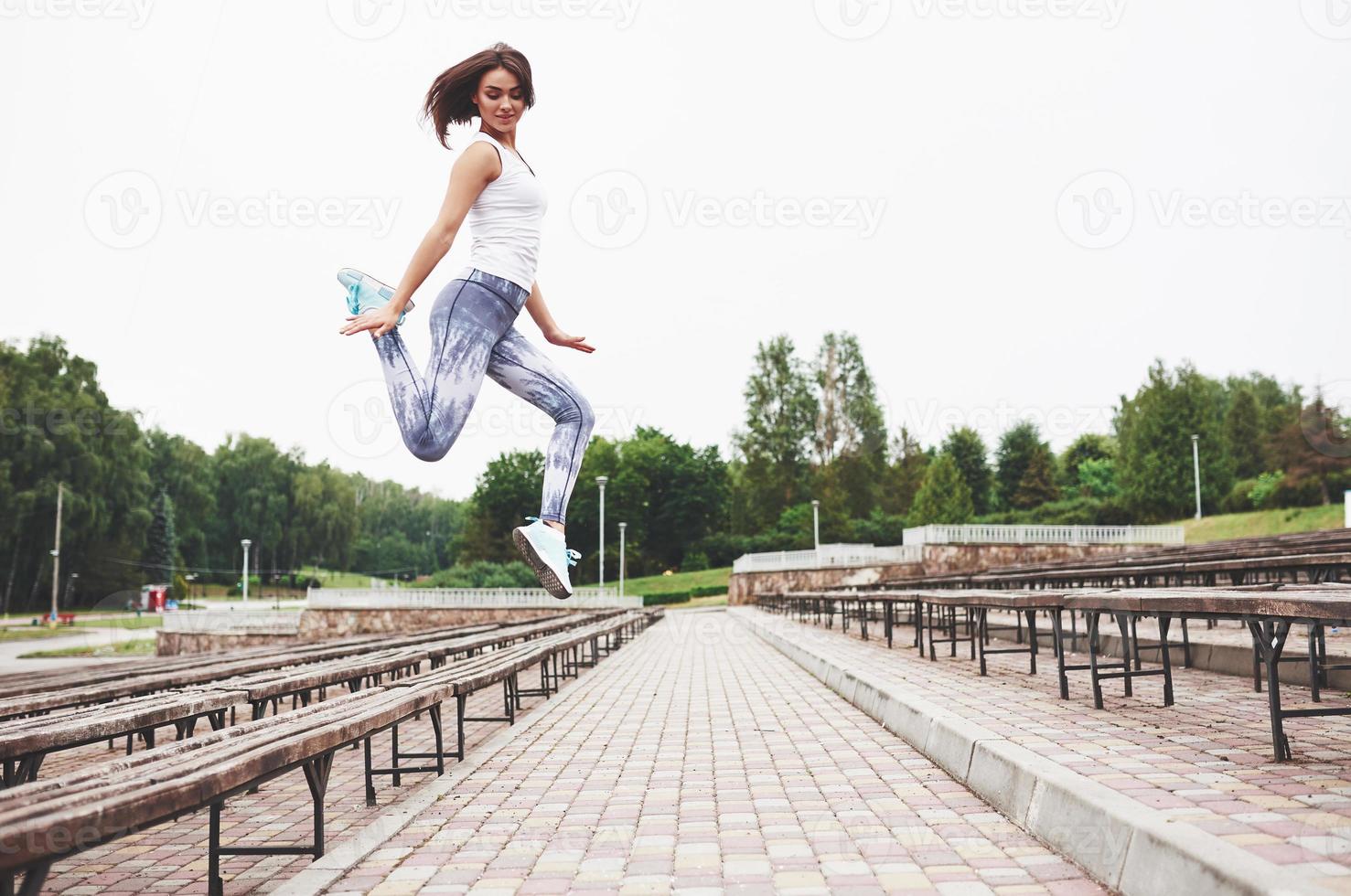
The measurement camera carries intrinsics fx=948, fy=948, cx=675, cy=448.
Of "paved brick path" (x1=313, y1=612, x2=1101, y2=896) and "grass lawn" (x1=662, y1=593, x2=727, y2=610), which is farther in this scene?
"grass lawn" (x1=662, y1=593, x2=727, y2=610)

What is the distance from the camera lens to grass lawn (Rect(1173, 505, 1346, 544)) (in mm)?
40875

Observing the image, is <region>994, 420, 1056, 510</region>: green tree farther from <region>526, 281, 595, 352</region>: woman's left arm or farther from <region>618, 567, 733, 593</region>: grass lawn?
<region>526, 281, 595, 352</region>: woman's left arm

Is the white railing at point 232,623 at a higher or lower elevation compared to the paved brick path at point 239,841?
lower

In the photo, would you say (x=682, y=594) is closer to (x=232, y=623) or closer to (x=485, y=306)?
(x=232, y=623)

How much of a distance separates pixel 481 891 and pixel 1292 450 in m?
61.0

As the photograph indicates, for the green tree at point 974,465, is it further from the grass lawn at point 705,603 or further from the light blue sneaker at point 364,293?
the light blue sneaker at point 364,293

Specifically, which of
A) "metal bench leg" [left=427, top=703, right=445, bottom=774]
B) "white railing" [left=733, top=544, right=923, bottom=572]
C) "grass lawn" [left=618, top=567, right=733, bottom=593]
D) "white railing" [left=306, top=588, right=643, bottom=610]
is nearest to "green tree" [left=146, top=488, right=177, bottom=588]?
"grass lawn" [left=618, top=567, right=733, bottom=593]

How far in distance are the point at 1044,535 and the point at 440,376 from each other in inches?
1632

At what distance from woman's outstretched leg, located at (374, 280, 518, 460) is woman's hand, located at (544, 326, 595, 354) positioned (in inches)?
17.8

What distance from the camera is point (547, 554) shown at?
7.93ft

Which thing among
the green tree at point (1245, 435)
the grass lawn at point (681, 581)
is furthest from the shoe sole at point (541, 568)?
the green tree at point (1245, 435)

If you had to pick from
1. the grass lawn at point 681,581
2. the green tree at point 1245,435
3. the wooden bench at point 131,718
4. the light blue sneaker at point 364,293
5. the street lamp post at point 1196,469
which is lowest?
the grass lawn at point 681,581

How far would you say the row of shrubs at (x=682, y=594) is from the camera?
160ft

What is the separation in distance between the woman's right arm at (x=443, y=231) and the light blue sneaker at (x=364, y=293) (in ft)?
0.10
